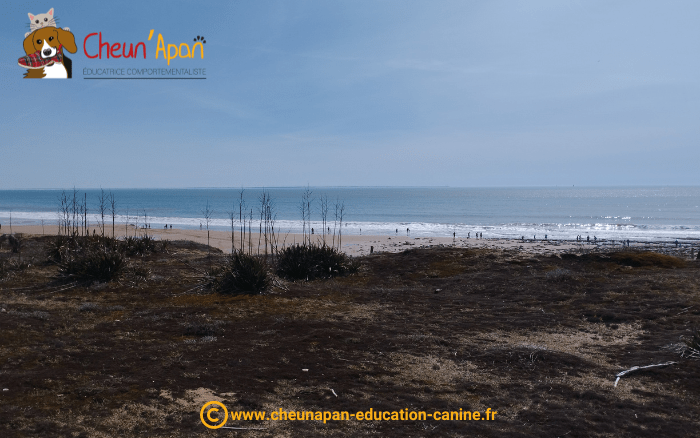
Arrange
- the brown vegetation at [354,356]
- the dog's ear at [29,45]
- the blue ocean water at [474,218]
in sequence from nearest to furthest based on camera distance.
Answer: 1. the brown vegetation at [354,356]
2. the dog's ear at [29,45]
3. the blue ocean water at [474,218]

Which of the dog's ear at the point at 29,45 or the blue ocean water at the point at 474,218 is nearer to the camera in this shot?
the dog's ear at the point at 29,45

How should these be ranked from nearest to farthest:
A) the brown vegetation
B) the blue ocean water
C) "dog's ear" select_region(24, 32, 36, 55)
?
1. the brown vegetation
2. "dog's ear" select_region(24, 32, 36, 55)
3. the blue ocean water

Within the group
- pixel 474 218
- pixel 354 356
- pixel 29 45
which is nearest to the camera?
pixel 354 356

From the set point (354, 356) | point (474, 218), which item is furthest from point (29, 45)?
point (474, 218)

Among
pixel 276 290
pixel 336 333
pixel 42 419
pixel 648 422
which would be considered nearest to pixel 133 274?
pixel 276 290

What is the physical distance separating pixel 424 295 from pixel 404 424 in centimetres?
623

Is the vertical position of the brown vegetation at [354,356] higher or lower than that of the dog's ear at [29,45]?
lower

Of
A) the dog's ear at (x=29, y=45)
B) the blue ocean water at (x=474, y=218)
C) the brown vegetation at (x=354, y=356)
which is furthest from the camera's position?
the blue ocean water at (x=474, y=218)

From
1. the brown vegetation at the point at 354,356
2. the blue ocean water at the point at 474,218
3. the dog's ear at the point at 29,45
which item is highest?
the dog's ear at the point at 29,45

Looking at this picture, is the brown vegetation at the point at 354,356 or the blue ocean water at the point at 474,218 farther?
the blue ocean water at the point at 474,218

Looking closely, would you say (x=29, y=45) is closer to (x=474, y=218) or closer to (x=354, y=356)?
(x=354, y=356)

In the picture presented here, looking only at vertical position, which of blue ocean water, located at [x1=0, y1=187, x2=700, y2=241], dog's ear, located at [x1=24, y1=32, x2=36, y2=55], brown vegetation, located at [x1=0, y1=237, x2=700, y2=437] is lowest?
brown vegetation, located at [x1=0, y1=237, x2=700, y2=437]

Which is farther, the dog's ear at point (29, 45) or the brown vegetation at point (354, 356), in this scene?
the dog's ear at point (29, 45)

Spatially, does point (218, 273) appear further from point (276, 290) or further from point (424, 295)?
point (424, 295)
